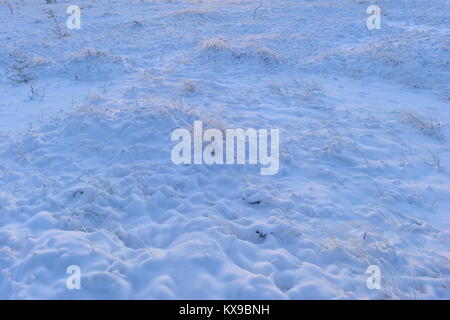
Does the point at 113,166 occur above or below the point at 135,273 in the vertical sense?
above

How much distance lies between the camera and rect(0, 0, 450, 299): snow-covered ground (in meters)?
5.09

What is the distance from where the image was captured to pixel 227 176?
7238mm

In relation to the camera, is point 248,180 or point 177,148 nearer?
point 248,180

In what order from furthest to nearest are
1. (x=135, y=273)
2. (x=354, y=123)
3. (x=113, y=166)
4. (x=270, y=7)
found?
(x=270, y=7)
(x=354, y=123)
(x=113, y=166)
(x=135, y=273)

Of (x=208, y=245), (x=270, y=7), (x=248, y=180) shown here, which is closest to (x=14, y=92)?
(x=248, y=180)

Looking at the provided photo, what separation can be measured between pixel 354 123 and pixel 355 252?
5.02 metres

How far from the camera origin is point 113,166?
7.53 meters

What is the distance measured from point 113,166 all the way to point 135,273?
10.1ft

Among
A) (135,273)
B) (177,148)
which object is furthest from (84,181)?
(135,273)

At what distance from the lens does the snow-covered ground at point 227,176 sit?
509 centimetres
